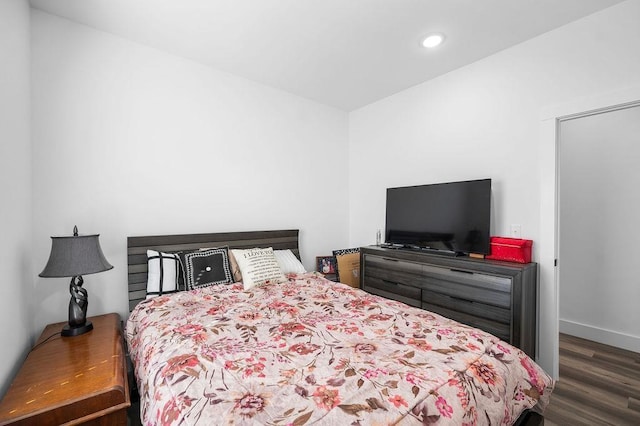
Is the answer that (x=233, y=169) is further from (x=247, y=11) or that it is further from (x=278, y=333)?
(x=278, y=333)

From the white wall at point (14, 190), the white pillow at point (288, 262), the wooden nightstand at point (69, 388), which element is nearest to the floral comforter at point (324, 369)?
the wooden nightstand at point (69, 388)

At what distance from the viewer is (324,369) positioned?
111 centimetres

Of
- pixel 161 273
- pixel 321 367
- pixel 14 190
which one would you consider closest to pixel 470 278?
pixel 321 367

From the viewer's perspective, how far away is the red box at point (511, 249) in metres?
2.21

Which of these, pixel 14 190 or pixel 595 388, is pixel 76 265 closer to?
pixel 14 190

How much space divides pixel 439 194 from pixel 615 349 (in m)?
2.27

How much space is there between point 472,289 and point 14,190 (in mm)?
3058

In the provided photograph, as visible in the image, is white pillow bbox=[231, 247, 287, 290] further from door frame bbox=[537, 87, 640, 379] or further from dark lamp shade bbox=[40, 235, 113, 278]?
door frame bbox=[537, 87, 640, 379]

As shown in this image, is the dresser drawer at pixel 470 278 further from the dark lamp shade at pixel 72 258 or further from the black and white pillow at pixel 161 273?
the dark lamp shade at pixel 72 258

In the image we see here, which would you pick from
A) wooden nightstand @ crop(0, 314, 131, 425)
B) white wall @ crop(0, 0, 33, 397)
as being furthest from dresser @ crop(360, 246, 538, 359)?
white wall @ crop(0, 0, 33, 397)

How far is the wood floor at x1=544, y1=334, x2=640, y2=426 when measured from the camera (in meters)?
1.83

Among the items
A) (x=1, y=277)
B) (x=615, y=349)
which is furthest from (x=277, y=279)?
(x=615, y=349)

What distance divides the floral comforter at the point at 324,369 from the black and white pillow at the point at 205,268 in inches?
16.8

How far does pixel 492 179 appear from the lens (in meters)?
2.56
